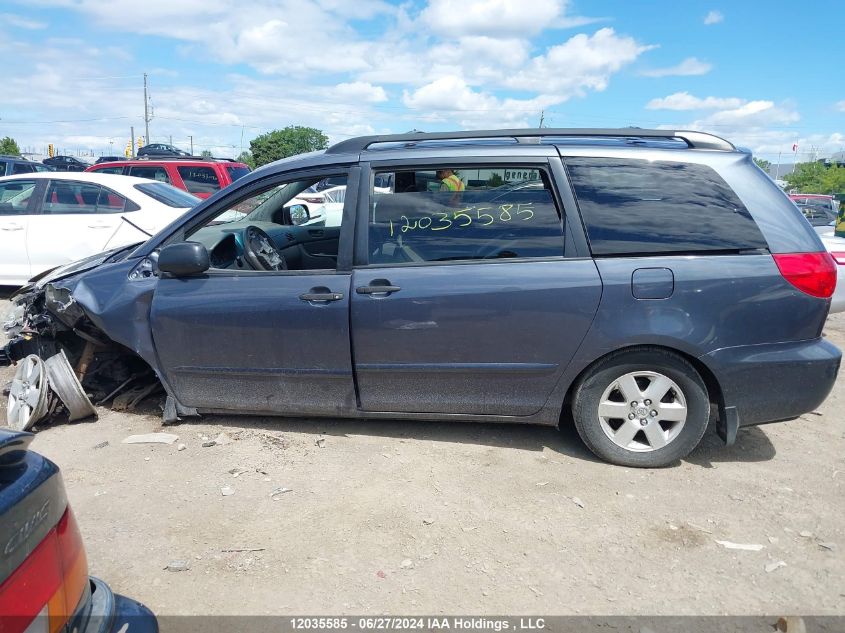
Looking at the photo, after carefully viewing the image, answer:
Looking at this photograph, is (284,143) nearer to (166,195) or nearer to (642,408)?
(166,195)

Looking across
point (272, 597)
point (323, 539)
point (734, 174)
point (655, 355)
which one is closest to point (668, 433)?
point (655, 355)

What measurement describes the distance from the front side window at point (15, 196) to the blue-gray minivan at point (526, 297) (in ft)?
16.1

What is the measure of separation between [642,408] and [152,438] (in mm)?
3021

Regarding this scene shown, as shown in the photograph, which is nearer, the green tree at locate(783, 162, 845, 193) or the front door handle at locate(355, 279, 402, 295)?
the front door handle at locate(355, 279, 402, 295)

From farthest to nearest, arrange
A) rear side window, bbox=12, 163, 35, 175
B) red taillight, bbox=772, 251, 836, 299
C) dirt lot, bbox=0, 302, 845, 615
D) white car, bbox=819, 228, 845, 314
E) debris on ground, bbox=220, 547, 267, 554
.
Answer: rear side window, bbox=12, 163, 35, 175 < white car, bbox=819, 228, 845, 314 < red taillight, bbox=772, 251, 836, 299 < debris on ground, bbox=220, 547, 267, 554 < dirt lot, bbox=0, 302, 845, 615

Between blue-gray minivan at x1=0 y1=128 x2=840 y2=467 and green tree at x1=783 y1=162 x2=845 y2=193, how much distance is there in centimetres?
4554

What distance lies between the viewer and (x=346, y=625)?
97.1 inches

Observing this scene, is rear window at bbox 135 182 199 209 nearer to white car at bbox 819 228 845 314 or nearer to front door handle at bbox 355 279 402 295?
front door handle at bbox 355 279 402 295

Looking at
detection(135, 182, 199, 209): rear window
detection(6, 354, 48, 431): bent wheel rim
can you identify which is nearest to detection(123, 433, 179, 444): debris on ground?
detection(6, 354, 48, 431): bent wheel rim

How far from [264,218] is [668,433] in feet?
11.4

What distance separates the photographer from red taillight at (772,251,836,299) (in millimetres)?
3377

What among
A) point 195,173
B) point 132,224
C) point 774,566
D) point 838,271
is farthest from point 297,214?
point 195,173

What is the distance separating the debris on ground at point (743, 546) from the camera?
294cm

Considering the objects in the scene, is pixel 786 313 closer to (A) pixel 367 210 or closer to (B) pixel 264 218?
(A) pixel 367 210
